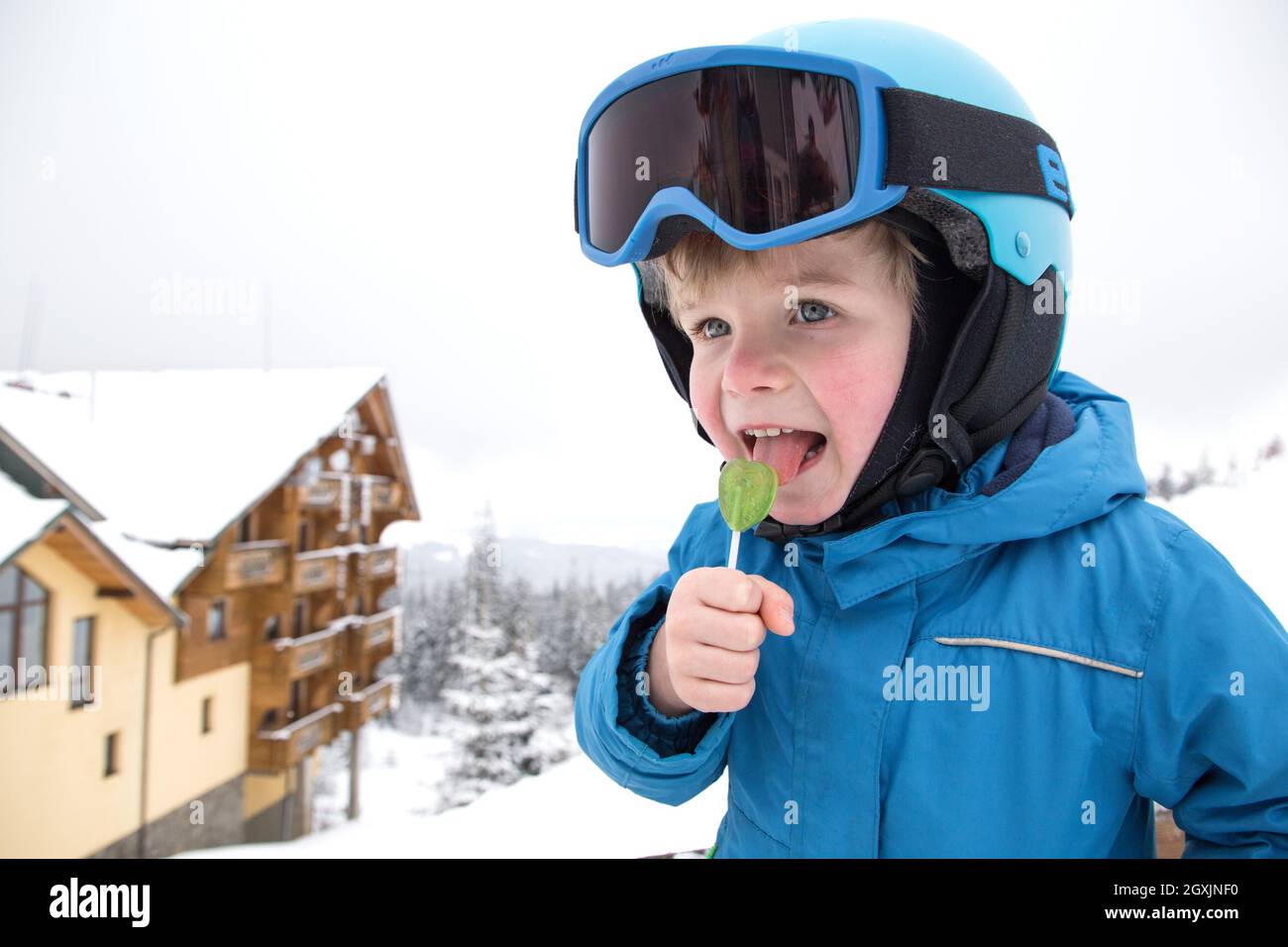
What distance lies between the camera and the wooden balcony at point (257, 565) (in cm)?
757

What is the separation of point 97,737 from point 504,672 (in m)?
4.82

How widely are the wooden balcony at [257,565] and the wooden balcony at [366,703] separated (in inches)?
127

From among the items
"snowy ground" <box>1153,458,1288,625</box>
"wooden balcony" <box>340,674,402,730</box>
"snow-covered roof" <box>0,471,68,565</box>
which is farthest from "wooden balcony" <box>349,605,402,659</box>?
"snowy ground" <box>1153,458,1288,625</box>

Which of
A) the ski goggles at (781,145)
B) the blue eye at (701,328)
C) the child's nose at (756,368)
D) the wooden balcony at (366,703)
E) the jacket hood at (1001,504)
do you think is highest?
the ski goggles at (781,145)

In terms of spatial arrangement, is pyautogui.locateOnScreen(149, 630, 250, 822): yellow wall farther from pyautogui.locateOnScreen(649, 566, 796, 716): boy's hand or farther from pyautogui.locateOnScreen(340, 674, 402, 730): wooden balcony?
pyautogui.locateOnScreen(649, 566, 796, 716): boy's hand

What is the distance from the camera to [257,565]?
7.98 metres

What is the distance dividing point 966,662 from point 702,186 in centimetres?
55

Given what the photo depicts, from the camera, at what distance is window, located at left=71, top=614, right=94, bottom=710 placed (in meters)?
5.84

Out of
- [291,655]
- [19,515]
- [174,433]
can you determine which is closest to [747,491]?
[19,515]

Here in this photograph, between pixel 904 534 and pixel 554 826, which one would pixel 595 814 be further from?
pixel 904 534

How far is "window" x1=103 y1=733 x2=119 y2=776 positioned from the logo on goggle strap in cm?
830

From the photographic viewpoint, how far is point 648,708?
0.71 m

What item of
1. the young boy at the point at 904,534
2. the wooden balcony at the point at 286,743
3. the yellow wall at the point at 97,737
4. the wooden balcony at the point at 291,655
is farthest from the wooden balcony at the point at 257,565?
the young boy at the point at 904,534

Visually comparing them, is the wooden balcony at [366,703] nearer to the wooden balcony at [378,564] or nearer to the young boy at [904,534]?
the wooden balcony at [378,564]
